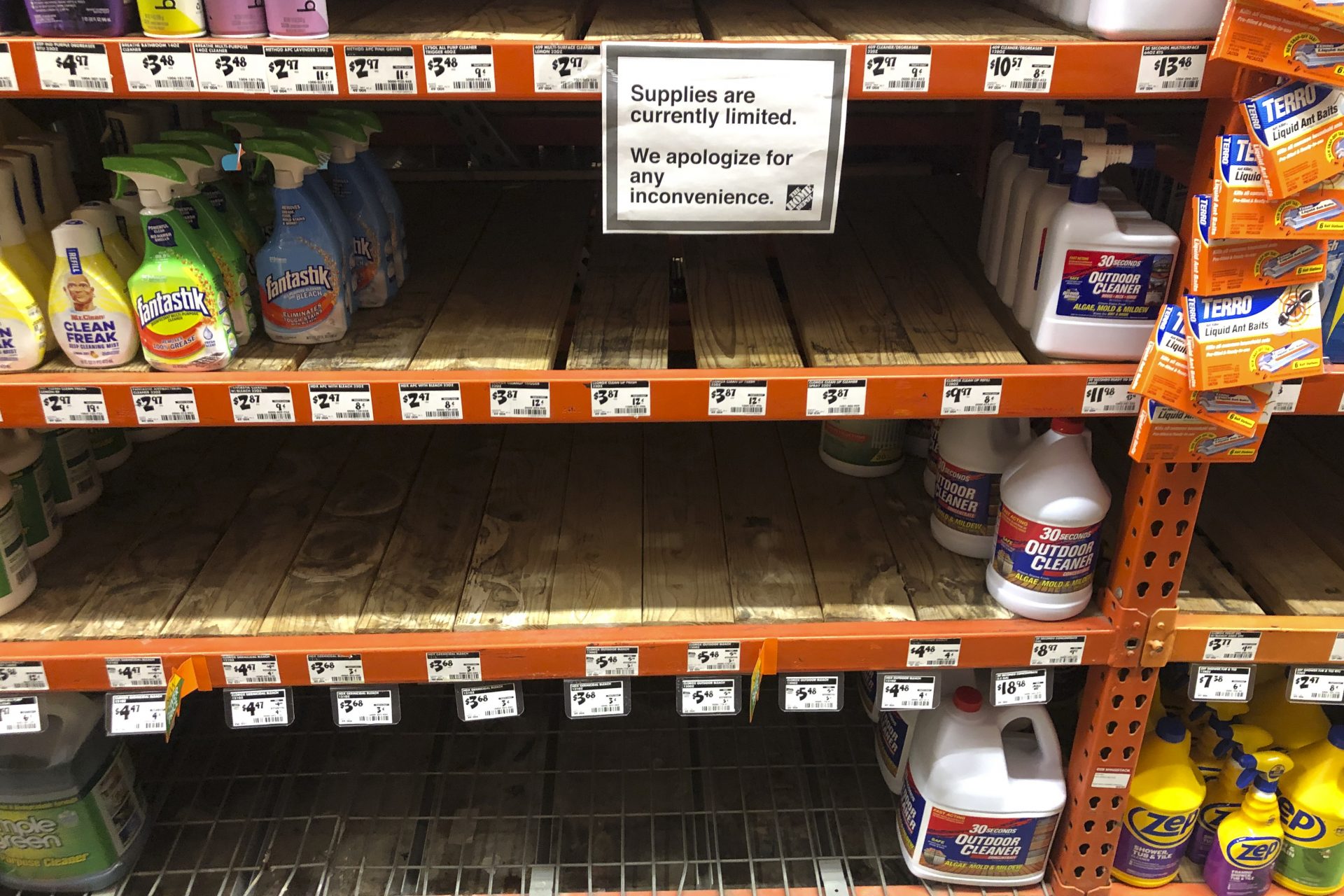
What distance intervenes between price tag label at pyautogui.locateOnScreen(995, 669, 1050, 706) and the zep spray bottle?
0.25 metres

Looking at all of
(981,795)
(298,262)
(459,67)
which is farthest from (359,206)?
(981,795)

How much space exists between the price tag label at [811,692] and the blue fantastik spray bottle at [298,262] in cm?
88

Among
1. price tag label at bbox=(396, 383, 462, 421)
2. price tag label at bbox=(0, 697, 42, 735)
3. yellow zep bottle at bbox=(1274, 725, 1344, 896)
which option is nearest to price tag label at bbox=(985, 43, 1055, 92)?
price tag label at bbox=(396, 383, 462, 421)

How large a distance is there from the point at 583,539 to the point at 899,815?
2.62ft

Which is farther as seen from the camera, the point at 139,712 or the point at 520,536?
the point at 520,536

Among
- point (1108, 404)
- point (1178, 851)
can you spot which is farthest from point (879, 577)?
point (1178, 851)

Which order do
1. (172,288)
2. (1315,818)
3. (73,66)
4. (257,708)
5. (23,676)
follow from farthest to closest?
(1315,818) → (257,708) → (23,676) → (172,288) → (73,66)

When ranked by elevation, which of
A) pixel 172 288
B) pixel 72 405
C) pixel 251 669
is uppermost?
pixel 172 288

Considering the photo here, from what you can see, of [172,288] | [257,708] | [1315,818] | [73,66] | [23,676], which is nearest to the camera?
[73,66]

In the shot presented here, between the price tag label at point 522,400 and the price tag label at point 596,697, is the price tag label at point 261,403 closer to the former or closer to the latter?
the price tag label at point 522,400

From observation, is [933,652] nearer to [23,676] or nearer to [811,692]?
[811,692]

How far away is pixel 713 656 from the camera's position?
149 cm

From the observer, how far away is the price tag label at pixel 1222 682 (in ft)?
5.01

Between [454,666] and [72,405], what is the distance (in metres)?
0.63
